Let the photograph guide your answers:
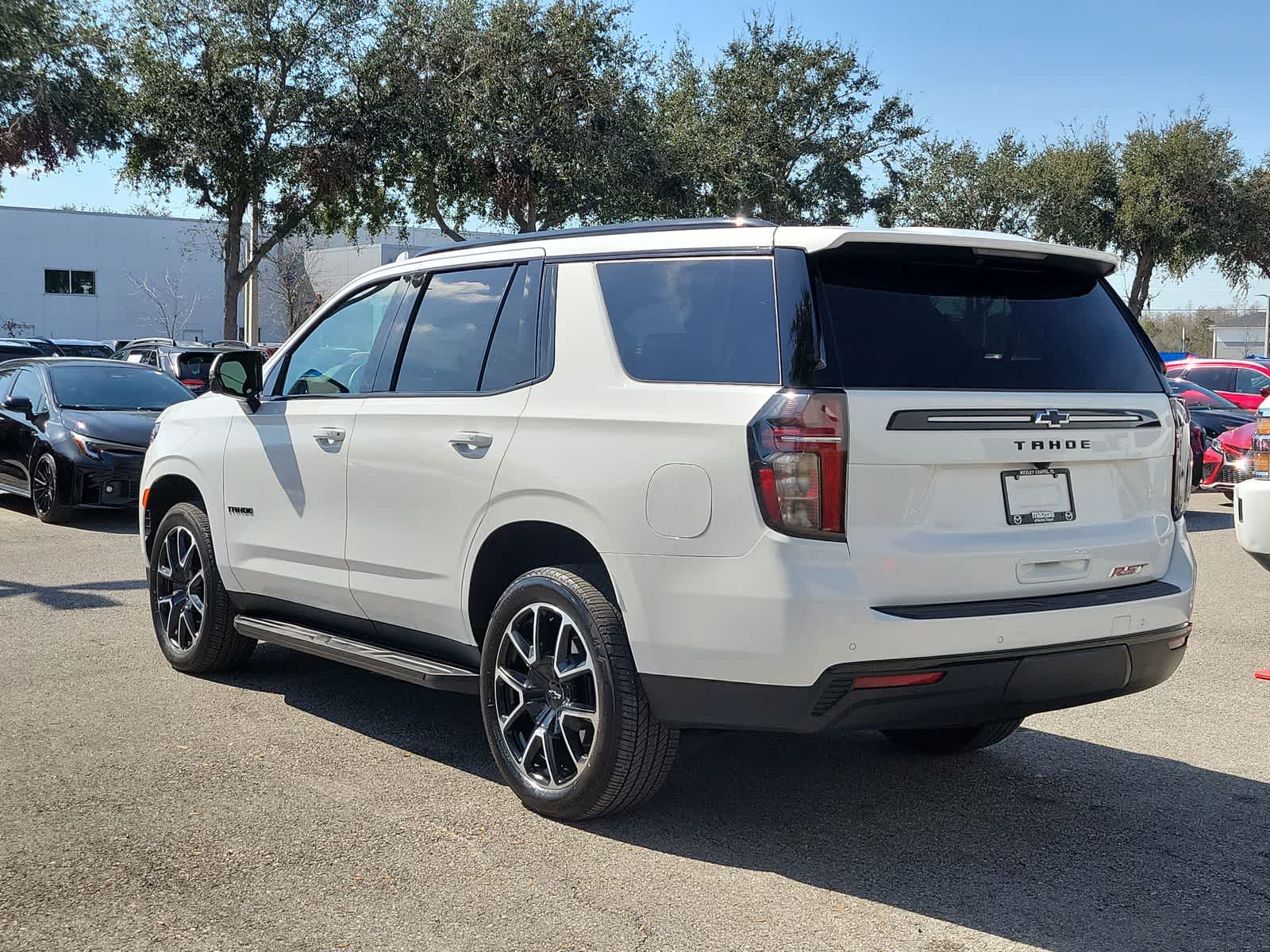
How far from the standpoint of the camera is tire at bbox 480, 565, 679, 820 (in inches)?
162

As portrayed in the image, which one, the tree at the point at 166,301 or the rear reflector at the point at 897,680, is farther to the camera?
the tree at the point at 166,301

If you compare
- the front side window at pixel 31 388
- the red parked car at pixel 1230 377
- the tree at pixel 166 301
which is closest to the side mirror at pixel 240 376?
the front side window at pixel 31 388

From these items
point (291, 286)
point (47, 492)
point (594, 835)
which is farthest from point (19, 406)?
point (291, 286)

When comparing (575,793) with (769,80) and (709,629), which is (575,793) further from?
(769,80)

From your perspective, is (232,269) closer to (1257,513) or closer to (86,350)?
(86,350)

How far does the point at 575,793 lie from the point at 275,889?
974 millimetres

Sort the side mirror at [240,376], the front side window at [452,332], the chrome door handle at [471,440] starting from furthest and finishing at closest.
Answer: the side mirror at [240,376], the front side window at [452,332], the chrome door handle at [471,440]

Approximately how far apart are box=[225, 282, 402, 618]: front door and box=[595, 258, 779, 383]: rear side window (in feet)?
4.84

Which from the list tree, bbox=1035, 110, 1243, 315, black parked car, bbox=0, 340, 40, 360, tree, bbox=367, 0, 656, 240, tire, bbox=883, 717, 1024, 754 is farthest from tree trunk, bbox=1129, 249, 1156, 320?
tire, bbox=883, 717, 1024, 754

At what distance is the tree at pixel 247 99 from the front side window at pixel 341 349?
77.4 feet

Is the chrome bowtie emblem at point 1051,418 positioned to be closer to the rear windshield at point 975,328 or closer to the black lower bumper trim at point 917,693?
the rear windshield at point 975,328

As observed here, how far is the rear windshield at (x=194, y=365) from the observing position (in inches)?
856

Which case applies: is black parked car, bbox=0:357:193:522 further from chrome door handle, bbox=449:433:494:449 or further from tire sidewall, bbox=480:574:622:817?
tire sidewall, bbox=480:574:622:817

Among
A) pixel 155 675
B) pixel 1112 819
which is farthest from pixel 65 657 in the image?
pixel 1112 819
